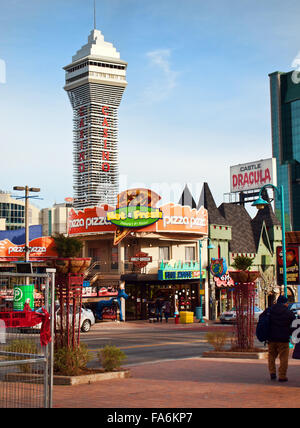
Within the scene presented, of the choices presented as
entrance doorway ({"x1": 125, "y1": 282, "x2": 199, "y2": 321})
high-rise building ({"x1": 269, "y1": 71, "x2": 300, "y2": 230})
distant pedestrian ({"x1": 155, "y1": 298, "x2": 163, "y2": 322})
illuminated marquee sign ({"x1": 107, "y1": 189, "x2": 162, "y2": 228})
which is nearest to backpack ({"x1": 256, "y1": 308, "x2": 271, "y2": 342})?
distant pedestrian ({"x1": 155, "y1": 298, "x2": 163, "y2": 322})

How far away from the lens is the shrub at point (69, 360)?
13164mm

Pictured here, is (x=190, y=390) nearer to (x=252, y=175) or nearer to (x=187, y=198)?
(x=187, y=198)

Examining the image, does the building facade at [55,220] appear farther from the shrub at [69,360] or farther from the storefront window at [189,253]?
the shrub at [69,360]

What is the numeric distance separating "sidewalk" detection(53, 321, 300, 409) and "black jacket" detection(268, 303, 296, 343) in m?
0.96

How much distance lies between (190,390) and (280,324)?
2.48 meters

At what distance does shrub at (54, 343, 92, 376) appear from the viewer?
13.2 meters

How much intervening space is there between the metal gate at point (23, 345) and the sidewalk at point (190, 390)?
0.64 metres

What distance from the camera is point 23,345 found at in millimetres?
10211

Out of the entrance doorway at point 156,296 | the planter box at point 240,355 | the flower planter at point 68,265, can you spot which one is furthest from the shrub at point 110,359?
the entrance doorway at point 156,296

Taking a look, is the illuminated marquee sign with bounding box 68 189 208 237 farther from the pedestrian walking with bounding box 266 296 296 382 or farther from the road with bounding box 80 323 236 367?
the pedestrian walking with bounding box 266 296 296 382

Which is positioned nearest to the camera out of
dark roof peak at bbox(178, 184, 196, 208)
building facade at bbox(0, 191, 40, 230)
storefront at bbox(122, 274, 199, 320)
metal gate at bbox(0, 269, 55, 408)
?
metal gate at bbox(0, 269, 55, 408)
